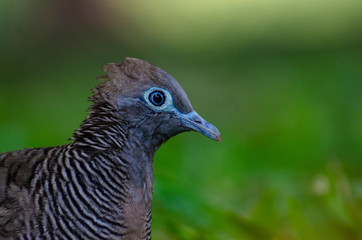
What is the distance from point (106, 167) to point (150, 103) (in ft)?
0.95

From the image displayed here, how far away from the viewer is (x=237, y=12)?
9.72 metres

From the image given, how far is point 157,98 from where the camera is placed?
92.7 inches

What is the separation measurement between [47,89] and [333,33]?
14.2ft

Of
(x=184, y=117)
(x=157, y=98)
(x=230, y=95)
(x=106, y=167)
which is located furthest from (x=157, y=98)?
(x=230, y=95)

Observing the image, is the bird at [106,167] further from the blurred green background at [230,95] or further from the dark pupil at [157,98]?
the blurred green background at [230,95]

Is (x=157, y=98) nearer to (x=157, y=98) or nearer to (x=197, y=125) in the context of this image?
(x=157, y=98)

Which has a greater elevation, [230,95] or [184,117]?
[230,95]

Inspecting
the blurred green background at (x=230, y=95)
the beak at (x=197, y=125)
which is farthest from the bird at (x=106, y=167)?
the blurred green background at (x=230, y=95)

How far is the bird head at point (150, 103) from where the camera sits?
2346 mm

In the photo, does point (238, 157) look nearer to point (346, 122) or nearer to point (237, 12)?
point (346, 122)

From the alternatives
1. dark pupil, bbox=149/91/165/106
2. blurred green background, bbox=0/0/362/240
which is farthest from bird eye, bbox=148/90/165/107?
blurred green background, bbox=0/0/362/240

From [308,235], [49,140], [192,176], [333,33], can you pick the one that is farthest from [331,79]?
[308,235]

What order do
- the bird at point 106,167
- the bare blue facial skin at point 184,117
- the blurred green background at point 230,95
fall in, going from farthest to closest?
the blurred green background at point 230,95, the bare blue facial skin at point 184,117, the bird at point 106,167

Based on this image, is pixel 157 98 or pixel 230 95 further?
pixel 230 95
